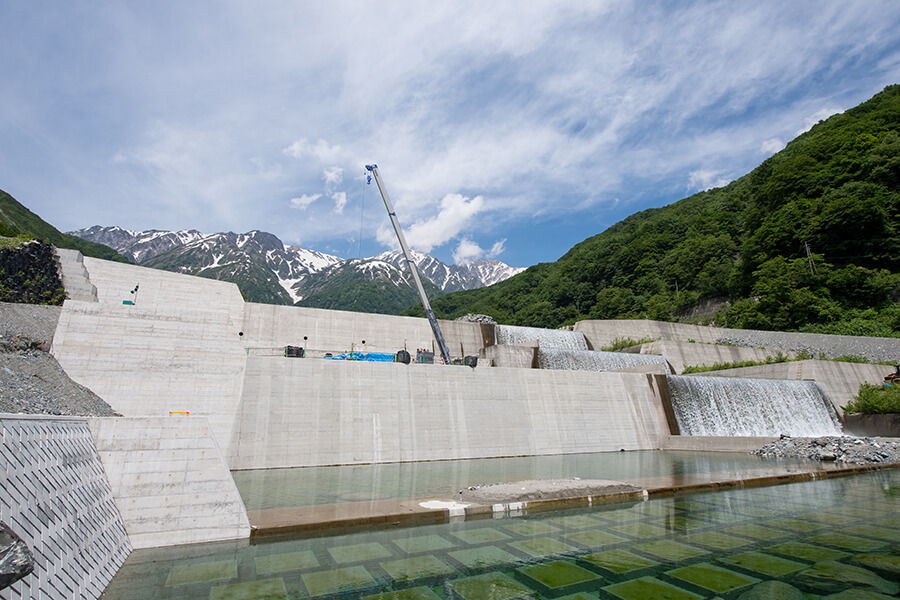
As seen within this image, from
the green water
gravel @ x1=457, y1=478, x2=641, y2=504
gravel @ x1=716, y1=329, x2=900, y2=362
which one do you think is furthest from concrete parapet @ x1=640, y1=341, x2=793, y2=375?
the green water

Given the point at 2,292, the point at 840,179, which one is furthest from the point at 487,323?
the point at 840,179

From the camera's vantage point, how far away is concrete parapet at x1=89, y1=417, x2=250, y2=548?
4965mm

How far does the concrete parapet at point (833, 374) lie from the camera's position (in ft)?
78.0

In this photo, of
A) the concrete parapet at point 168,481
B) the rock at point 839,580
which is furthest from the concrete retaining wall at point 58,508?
the rock at point 839,580

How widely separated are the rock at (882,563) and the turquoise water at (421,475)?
5678 mm

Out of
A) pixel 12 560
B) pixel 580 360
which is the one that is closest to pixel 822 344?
pixel 580 360

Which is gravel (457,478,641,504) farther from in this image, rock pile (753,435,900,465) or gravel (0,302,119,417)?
rock pile (753,435,900,465)

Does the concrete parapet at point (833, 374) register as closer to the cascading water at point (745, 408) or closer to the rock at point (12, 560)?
the cascading water at point (745, 408)

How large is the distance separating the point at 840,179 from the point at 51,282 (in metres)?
56.7

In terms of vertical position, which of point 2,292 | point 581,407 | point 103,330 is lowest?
point 581,407

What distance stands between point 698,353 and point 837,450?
663 inches

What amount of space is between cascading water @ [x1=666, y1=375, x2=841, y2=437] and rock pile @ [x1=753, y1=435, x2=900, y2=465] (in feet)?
13.4

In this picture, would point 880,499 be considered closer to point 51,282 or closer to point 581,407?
point 581,407

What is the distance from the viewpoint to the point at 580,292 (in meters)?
63.8
